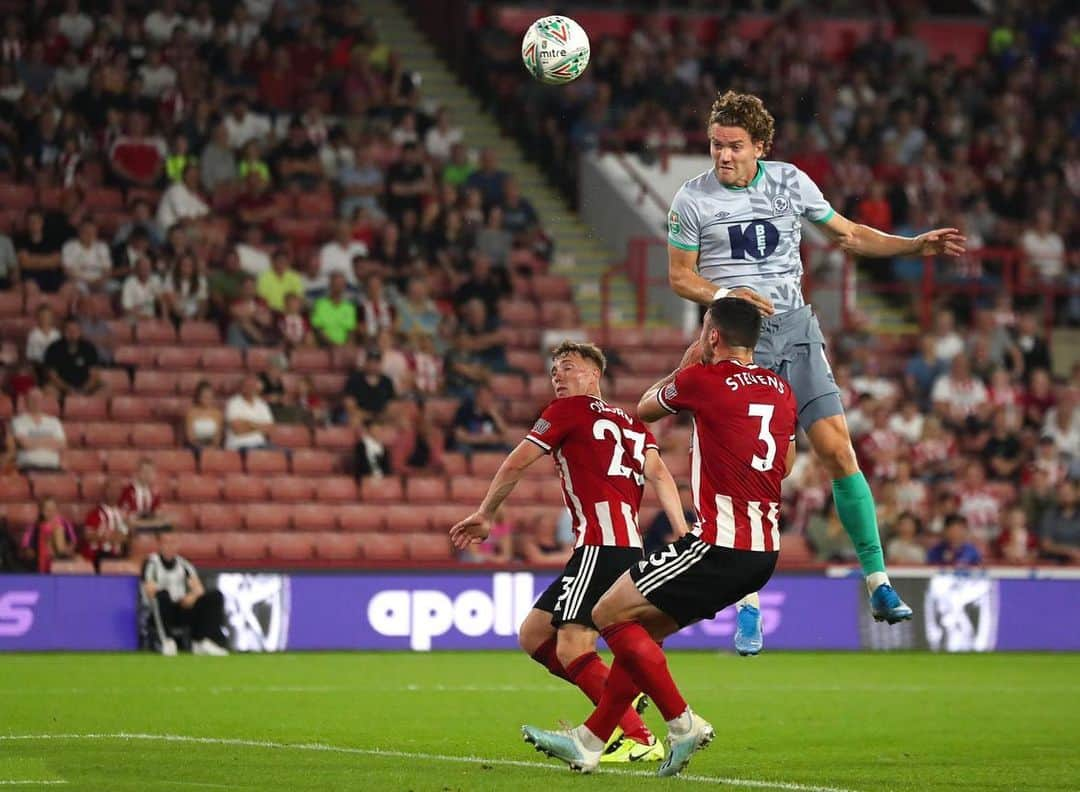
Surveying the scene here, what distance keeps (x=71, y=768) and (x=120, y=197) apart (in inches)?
516

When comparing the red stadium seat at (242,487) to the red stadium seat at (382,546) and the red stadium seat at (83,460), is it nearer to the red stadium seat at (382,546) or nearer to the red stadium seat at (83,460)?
the red stadium seat at (382,546)

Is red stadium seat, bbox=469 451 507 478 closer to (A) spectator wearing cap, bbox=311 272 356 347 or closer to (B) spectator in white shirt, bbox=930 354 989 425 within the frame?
(A) spectator wearing cap, bbox=311 272 356 347

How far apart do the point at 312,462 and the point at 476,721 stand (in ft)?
27.4

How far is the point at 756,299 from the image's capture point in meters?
8.74

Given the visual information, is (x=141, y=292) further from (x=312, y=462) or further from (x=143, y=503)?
(x=143, y=503)

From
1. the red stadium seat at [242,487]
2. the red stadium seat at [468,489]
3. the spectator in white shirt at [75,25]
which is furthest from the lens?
the spectator in white shirt at [75,25]

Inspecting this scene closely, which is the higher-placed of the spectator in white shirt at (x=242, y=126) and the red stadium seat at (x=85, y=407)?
the spectator in white shirt at (x=242, y=126)

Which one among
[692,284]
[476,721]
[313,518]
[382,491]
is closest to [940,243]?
[692,284]

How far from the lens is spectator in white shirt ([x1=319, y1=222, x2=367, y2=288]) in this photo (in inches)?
833

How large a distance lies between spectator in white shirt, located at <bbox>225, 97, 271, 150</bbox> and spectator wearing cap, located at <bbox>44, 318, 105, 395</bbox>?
348 centimetres

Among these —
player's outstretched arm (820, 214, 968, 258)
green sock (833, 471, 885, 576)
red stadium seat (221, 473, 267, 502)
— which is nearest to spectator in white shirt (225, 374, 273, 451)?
red stadium seat (221, 473, 267, 502)

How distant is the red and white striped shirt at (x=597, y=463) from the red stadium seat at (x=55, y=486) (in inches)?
390

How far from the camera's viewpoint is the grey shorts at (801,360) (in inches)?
370

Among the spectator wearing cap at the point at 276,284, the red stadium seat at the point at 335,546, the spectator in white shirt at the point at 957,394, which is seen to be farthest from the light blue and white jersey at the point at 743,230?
the spectator in white shirt at the point at 957,394
